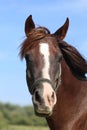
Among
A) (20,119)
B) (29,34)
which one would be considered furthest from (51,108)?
(20,119)

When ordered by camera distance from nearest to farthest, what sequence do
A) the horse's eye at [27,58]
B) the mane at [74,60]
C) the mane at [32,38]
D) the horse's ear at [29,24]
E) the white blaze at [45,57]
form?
the white blaze at [45,57]
the horse's eye at [27,58]
the mane at [32,38]
the mane at [74,60]
the horse's ear at [29,24]

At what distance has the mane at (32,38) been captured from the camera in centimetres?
675

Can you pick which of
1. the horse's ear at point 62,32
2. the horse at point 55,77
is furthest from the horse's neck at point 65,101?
the horse's ear at point 62,32

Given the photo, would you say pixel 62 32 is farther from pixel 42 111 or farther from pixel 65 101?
pixel 42 111

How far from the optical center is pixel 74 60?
276 inches

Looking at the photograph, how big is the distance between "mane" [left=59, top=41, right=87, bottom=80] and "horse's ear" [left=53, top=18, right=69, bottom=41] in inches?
4.8

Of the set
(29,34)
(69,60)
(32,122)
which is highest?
(29,34)

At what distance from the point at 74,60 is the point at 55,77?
2.11 feet

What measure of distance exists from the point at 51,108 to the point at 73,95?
30.8 inches

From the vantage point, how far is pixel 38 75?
6371 mm

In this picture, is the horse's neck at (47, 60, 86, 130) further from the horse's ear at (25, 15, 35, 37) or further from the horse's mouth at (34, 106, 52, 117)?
the horse's ear at (25, 15, 35, 37)

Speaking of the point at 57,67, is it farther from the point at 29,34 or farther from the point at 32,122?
the point at 32,122

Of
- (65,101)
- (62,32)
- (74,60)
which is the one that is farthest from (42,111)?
(62,32)

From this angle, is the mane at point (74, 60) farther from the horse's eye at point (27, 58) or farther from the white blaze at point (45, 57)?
the horse's eye at point (27, 58)
